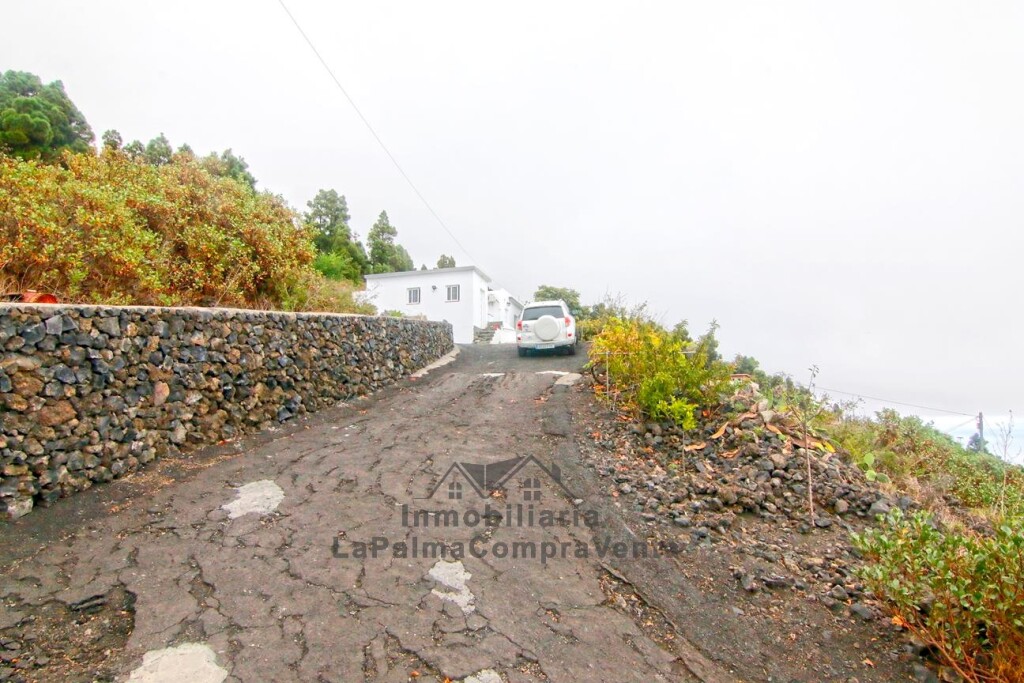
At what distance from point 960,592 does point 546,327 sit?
1097 cm

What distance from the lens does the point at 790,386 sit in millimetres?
6672

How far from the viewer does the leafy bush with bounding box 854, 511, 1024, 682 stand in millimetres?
2291

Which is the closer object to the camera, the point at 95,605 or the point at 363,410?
the point at 95,605

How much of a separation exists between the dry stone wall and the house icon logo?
9.61ft

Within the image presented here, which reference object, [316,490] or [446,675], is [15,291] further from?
[446,675]

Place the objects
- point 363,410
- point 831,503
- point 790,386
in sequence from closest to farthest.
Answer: point 831,503 < point 790,386 < point 363,410

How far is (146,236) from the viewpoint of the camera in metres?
6.22

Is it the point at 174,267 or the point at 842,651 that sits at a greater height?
the point at 174,267

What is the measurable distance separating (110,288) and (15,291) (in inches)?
37.0

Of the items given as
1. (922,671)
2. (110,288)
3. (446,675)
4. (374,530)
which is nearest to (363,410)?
(110,288)

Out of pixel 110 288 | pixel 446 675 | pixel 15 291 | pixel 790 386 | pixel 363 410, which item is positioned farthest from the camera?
pixel 363 410

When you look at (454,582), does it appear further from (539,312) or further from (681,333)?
(539,312)

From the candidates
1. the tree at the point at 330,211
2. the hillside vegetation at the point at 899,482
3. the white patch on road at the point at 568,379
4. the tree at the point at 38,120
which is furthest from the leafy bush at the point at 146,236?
the tree at the point at 330,211

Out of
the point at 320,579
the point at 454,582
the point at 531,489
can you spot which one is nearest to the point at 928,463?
the point at 531,489
